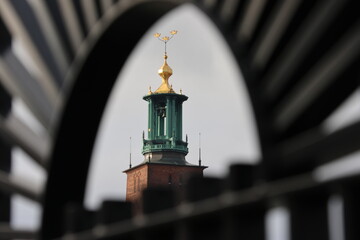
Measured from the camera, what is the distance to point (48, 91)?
566 centimetres

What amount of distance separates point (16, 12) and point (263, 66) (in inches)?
101

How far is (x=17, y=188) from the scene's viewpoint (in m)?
5.76

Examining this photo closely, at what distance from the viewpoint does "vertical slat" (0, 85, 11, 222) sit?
6.08 m

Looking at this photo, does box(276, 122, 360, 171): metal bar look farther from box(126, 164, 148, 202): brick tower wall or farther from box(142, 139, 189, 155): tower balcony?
box(126, 164, 148, 202): brick tower wall

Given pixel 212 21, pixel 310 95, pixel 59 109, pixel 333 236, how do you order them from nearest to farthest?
pixel 333 236 → pixel 310 95 → pixel 212 21 → pixel 59 109

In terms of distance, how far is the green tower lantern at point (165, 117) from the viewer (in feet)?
323

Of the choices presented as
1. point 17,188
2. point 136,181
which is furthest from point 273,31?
point 136,181

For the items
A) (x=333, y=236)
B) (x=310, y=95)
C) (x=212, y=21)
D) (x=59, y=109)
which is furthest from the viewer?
(x=59, y=109)

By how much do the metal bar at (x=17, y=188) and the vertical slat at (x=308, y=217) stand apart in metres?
2.63

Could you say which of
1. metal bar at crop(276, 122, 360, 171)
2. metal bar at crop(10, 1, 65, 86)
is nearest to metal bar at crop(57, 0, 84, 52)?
metal bar at crop(10, 1, 65, 86)

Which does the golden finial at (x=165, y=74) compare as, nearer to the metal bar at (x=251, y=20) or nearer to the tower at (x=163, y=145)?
the tower at (x=163, y=145)

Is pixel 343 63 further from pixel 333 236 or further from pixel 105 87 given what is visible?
pixel 105 87

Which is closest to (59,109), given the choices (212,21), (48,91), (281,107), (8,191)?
(48,91)

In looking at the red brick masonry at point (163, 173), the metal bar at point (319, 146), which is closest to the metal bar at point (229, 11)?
the metal bar at point (319, 146)
